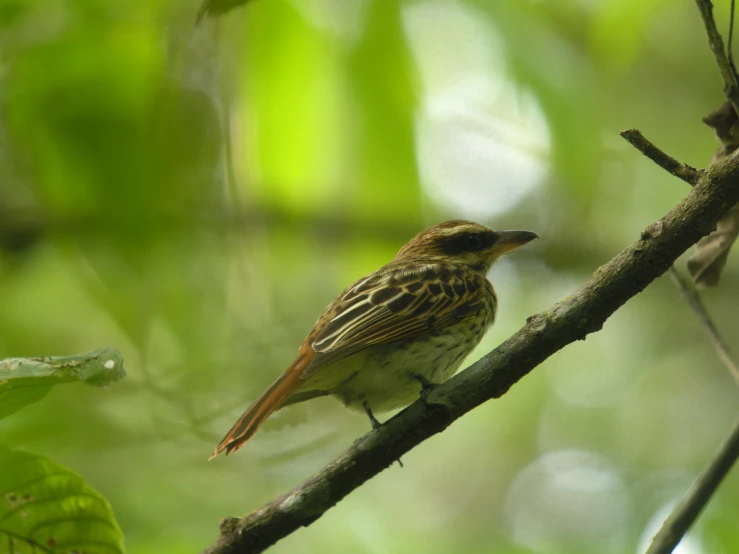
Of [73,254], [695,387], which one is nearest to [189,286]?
[73,254]

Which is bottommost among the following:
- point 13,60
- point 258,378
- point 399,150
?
point 258,378

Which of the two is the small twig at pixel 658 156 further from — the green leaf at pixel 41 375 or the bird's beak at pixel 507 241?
the bird's beak at pixel 507 241

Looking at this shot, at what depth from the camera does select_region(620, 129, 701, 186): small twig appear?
2689mm

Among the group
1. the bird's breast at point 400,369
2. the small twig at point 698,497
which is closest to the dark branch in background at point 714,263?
the small twig at point 698,497

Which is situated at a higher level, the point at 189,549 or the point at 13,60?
the point at 13,60

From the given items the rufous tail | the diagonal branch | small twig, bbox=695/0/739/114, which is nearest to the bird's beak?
the rufous tail

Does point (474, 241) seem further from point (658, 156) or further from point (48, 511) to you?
point (48, 511)

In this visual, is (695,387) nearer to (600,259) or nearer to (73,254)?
(600,259)

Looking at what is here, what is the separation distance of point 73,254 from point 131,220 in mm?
1097

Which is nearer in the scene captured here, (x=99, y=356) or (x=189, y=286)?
(x=99, y=356)

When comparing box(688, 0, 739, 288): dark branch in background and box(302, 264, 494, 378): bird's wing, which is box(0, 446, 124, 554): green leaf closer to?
box(302, 264, 494, 378): bird's wing

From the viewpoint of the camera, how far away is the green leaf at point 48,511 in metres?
2.27

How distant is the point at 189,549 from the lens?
14.3 ft

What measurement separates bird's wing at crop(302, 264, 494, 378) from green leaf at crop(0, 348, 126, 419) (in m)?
1.63
